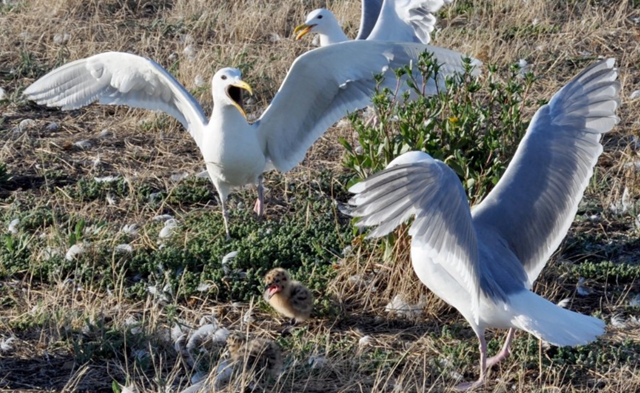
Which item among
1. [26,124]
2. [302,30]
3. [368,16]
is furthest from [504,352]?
[368,16]

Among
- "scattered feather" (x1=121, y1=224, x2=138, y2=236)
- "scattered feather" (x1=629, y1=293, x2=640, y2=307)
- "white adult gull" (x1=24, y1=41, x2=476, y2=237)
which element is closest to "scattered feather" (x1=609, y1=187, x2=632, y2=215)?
"scattered feather" (x1=629, y1=293, x2=640, y2=307)

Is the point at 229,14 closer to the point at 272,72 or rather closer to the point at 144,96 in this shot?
the point at 272,72

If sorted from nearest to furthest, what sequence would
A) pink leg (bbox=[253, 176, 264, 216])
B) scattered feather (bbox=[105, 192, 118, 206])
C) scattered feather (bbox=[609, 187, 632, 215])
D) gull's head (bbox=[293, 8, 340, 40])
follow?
scattered feather (bbox=[609, 187, 632, 215]), pink leg (bbox=[253, 176, 264, 216]), scattered feather (bbox=[105, 192, 118, 206]), gull's head (bbox=[293, 8, 340, 40])

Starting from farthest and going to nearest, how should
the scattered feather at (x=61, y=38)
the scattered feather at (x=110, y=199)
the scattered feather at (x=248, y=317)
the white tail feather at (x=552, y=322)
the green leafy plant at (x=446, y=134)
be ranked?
the scattered feather at (x=61, y=38), the scattered feather at (x=110, y=199), the green leafy plant at (x=446, y=134), the scattered feather at (x=248, y=317), the white tail feather at (x=552, y=322)

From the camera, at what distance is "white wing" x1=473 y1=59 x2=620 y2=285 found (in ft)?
15.0

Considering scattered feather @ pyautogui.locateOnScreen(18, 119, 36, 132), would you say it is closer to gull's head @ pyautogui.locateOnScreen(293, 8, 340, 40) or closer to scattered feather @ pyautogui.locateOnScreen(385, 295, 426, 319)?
gull's head @ pyautogui.locateOnScreen(293, 8, 340, 40)

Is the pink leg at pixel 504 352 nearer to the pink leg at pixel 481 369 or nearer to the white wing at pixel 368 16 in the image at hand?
the pink leg at pixel 481 369

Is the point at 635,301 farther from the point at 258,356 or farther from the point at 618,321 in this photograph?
the point at 258,356

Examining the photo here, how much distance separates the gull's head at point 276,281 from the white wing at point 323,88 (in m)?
1.33

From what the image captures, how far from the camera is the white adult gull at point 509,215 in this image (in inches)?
148

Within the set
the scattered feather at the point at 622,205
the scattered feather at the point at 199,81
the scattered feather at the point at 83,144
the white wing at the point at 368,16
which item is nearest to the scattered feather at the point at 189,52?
the scattered feather at the point at 199,81

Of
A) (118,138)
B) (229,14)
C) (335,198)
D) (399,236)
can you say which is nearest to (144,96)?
(118,138)

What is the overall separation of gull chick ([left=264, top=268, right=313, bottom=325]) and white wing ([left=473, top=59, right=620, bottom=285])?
86cm

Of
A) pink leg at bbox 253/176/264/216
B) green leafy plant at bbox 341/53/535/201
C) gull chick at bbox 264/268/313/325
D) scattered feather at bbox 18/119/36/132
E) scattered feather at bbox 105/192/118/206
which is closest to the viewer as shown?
gull chick at bbox 264/268/313/325
